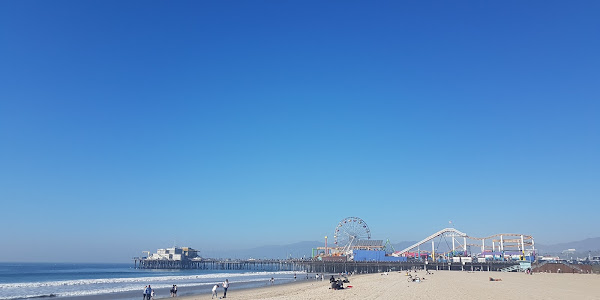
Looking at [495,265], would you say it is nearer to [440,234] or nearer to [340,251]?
[440,234]

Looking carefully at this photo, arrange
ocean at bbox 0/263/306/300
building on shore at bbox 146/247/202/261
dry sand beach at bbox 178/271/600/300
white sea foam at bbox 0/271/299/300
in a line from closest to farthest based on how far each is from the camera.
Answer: dry sand beach at bbox 178/271/600/300 → ocean at bbox 0/263/306/300 → white sea foam at bbox 0/271/299/300 → building on shore at bbox 146/247/202/261

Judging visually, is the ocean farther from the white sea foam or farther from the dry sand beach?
the dry sand beach

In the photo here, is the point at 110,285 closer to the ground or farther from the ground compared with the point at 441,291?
closer to the ground

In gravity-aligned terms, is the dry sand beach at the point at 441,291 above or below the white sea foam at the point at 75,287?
above

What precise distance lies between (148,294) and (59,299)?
377 inches

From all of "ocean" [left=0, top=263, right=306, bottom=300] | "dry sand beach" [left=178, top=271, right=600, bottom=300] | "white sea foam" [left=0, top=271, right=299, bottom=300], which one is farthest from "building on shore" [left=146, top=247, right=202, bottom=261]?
"dry sand beach" [left=178, top=271, right=600, bottom=300]

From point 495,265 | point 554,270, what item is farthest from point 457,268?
point 554,270

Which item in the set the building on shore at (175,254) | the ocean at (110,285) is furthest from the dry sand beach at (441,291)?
the building on shore at (175,254)

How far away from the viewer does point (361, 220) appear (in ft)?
316

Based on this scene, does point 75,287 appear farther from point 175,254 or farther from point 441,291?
point 175,254

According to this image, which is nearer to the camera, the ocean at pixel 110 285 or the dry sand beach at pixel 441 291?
the dry sand beach at pixel 441 291

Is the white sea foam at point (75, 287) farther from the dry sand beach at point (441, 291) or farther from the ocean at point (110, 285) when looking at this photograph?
the dry sand beach at point (441, 291)

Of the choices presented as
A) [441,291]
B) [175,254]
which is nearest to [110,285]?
[441,291]

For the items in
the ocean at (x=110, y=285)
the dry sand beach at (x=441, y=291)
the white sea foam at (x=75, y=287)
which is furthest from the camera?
the white sea foam at (x=75, y=287)
